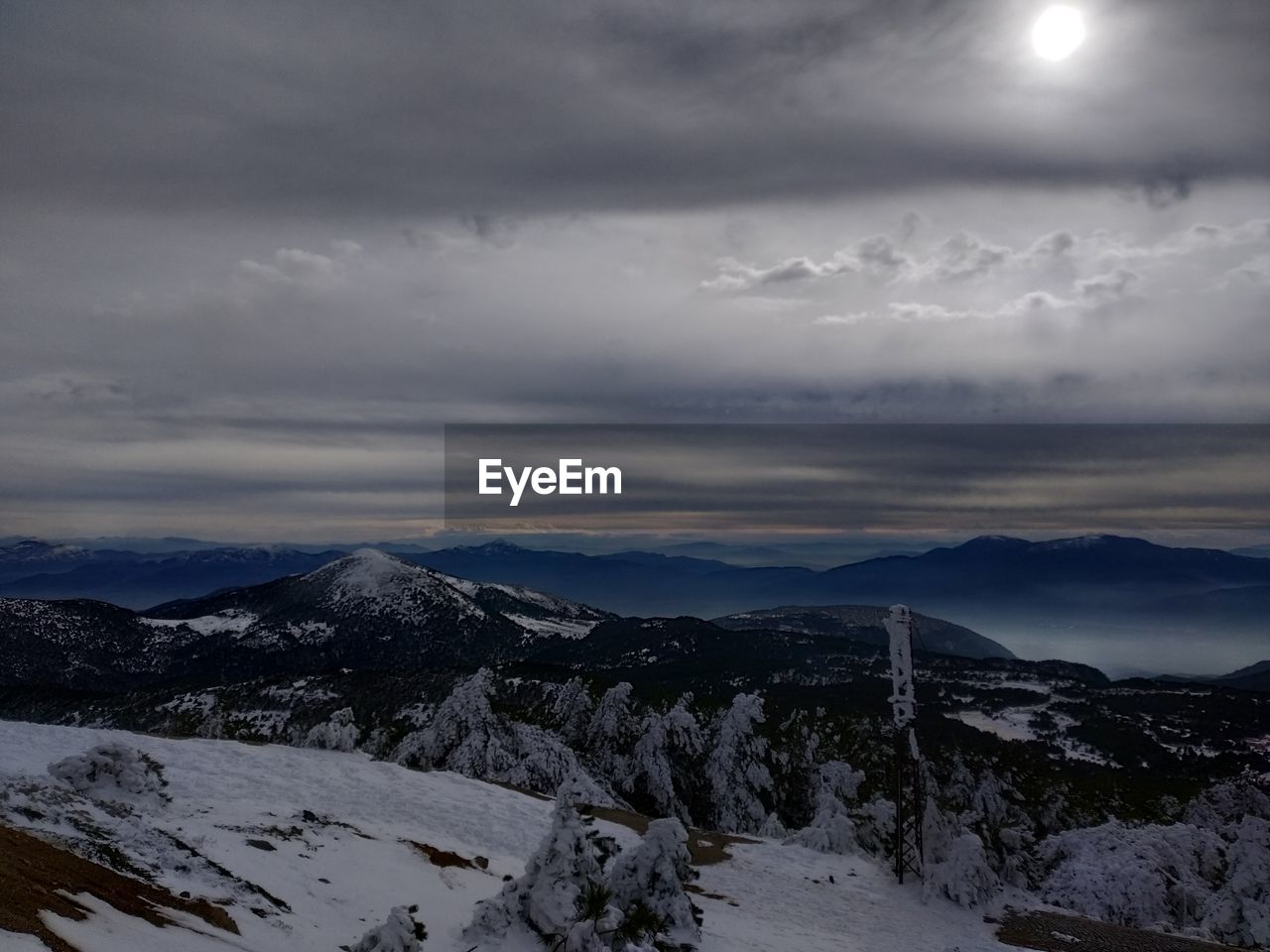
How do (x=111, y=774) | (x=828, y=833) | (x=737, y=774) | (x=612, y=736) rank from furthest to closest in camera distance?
1. (x=612, y=736)
2. (x=737, y=774)
3. (x=828, y=833)
4. (x=111, y=774)

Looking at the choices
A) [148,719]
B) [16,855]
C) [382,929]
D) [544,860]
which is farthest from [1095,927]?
[148,719]

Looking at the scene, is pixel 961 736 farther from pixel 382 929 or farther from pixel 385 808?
pixel 382 929

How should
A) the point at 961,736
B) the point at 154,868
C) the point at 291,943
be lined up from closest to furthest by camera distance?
the point at 291,943 → the point at 154,868 → the point at 961,736

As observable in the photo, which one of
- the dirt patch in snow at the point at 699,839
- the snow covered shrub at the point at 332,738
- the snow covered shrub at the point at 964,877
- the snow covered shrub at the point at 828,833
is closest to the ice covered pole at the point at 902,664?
the snow covered shrub at the point at 964,877

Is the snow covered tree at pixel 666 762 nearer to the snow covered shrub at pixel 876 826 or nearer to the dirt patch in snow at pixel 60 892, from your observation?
the snow covered shrub at pixel 876 826

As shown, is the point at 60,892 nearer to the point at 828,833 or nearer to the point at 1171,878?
the point at 828,833

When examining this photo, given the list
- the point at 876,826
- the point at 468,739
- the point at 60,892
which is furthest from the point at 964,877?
the point at 468,739
